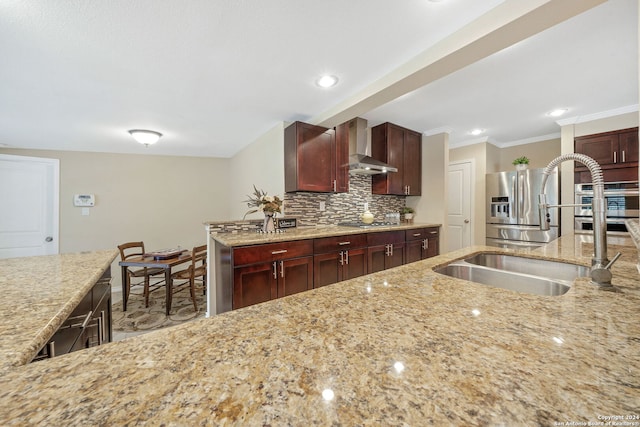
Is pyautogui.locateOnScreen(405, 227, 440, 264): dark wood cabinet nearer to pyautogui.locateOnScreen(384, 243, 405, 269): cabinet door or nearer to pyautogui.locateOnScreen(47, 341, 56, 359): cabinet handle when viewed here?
pyautogui.locateOnScreen(384, 243, 405, 269): cabinet door

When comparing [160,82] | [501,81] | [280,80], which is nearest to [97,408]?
[280,80]

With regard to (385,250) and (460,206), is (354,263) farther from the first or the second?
(460,206)

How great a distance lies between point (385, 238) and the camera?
297 cm

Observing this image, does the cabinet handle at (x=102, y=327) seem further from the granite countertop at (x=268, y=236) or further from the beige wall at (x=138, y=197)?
the beige wall at (x=138, y=197)

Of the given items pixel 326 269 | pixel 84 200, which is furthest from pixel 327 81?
pixel 84 200

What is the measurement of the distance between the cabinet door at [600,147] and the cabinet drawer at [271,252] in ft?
12.4

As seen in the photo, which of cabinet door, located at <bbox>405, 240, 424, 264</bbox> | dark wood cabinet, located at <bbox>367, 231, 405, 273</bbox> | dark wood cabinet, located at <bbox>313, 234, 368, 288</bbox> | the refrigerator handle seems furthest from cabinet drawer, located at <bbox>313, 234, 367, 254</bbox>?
the refrigerator handle

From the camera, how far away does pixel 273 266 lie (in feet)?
7.14

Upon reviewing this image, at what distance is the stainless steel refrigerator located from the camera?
3.57m

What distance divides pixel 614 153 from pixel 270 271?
433 cm

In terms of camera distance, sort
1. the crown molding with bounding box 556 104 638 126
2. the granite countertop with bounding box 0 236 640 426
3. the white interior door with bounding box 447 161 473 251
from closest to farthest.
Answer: the granite countertop with bounding box 0 236 640 426 → the crown molding with bounding box 556 104 638 126 → the white interior door with bounding box 447 161 473 251

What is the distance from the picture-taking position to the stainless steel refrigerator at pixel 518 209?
11.7 ft

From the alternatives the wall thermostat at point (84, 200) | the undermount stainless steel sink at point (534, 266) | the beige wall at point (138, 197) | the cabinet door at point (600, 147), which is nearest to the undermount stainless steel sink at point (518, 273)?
the undermount stainless steel sink at point (534, 266)

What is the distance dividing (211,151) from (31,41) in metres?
3.05
